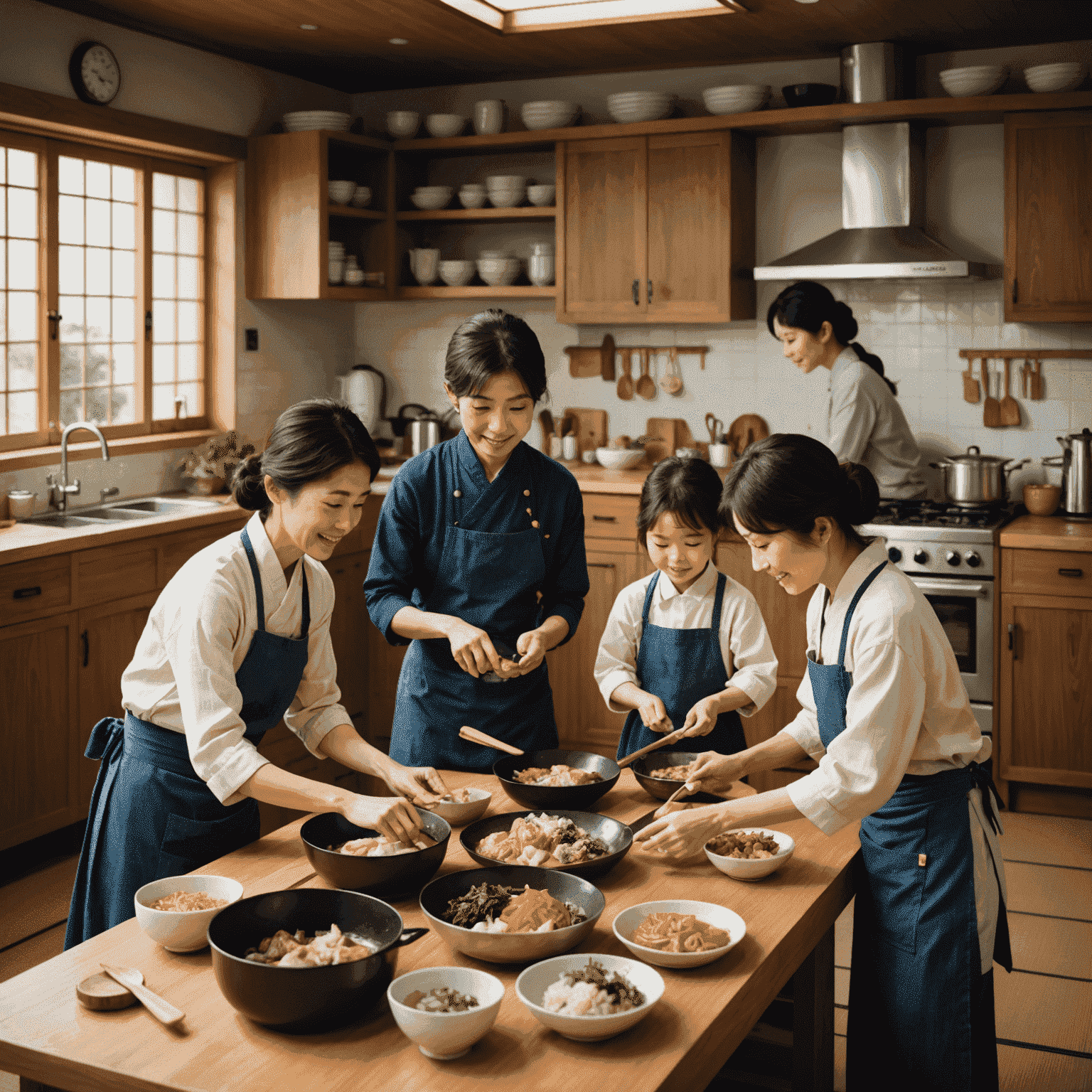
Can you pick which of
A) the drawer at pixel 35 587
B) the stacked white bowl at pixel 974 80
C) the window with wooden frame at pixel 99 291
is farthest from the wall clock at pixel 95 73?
the stacked white bowl at pixel 974 80

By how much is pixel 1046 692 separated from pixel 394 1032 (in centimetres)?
365

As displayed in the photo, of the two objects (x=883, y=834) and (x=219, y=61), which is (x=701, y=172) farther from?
(x=883, y=834)

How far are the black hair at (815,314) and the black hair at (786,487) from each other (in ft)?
9.34

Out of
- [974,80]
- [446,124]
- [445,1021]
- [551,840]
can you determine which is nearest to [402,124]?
[446,124]

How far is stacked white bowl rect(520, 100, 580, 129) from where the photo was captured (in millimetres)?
5531

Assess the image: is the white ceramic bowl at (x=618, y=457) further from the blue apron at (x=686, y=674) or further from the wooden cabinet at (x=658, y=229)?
the blue apron at (x=686, y=674)

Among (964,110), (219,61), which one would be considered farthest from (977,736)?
(219,61)

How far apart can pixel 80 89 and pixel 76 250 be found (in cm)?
64

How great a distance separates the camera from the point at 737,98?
17.1 ft

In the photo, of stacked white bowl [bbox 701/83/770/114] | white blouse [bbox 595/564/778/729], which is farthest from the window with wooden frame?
white blouse [bbox 595/564/778/729]

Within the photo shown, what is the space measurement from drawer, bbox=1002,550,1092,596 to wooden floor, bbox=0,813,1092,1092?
0.85m

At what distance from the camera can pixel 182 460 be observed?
545 cm

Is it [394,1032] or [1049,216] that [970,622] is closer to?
[1049,216]

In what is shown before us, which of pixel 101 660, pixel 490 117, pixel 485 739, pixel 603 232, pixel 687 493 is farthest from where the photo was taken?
pixel 490 117
